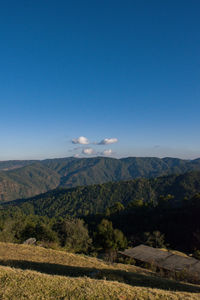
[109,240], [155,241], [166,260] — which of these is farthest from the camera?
[109,240]

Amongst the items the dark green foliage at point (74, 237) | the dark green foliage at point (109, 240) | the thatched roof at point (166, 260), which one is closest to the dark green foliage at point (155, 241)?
the dark green foliage at point (109, 240)

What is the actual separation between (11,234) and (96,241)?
69.3 ft

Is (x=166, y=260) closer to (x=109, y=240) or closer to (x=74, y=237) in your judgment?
(x=109, y=240)

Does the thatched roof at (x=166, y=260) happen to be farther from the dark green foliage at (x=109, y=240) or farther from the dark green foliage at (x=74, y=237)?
the dark green foliage at (x=109, y=240)

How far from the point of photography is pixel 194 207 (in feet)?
207

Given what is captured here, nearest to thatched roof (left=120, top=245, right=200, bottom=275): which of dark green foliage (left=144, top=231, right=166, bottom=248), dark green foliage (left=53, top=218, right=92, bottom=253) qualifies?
dark green foliage (left=144, top=231, right=166, bottom=248)

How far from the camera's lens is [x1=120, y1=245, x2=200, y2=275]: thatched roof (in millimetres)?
21938

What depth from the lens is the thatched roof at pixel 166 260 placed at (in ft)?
72.0

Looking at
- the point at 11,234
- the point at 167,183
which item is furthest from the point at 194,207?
the point at 167,183

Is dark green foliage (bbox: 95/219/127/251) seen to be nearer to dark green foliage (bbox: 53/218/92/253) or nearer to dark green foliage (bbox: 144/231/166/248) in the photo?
dark green foliage (bbox: 53/218/92/253)

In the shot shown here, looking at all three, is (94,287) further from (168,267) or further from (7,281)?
(168,267)

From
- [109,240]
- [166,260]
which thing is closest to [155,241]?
[109,240]

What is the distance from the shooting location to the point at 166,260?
2430 centimetres

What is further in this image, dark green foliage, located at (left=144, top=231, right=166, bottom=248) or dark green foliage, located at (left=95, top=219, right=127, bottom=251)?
dark green foliage, located at (left=95, top=219, right=127, bottom=251)
